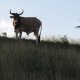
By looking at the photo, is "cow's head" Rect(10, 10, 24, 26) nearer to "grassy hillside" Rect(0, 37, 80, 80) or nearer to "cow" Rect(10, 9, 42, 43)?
"cow" Rect(10, 9, 42, 43)

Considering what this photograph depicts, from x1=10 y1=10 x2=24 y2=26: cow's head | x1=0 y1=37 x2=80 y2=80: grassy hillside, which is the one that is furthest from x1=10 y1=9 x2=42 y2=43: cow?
x1=0 y1=37 x2=80 y2=80: grassy hillside

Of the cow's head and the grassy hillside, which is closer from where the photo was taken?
the grassy hillside

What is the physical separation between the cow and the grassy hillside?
8.86m

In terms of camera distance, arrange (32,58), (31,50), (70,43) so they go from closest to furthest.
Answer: (32,58) → (31,50) → (70,43)

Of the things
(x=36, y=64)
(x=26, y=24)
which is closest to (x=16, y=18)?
(x=26, y=24)

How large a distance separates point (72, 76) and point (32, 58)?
1.54 meters

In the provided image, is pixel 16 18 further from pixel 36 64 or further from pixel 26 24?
pixel 36 64

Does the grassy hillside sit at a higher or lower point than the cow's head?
lower

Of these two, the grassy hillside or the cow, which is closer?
the grassy hillside

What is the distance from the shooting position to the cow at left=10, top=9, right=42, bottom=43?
2347 cm

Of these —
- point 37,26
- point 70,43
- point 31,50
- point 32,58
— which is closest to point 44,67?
point 32,58

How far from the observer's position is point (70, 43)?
2147cm

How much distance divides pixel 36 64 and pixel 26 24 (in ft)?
38.4

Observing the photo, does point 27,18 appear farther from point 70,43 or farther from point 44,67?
point 44,67
